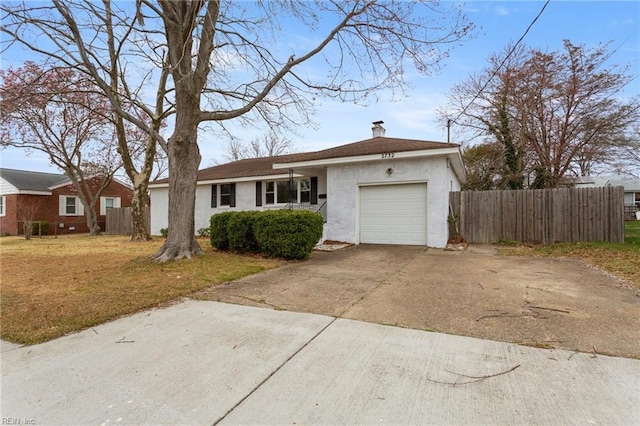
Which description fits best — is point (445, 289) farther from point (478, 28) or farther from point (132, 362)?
point (478, 28)

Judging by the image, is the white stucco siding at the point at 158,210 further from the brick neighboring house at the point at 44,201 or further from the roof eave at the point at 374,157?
the roof eave at the point at 374,157

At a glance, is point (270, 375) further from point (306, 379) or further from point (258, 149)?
point (258, 149)

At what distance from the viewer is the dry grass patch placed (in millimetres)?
3879

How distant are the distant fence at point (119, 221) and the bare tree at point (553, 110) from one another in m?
21.6

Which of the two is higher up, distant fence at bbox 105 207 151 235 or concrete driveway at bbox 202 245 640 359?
distant fence at bbox 105 207 151 235

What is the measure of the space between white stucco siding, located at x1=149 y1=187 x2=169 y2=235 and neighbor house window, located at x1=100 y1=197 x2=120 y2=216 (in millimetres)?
8599

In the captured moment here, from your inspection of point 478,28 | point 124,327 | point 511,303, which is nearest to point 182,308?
point 124,327

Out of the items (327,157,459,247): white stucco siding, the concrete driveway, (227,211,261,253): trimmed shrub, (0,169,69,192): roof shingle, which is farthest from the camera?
(0,169,69,192): roof shingle

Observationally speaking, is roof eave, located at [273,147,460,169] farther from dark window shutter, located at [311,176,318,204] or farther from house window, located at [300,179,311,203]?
house window, located at [300,179,311,203]

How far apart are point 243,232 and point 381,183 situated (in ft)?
16.1

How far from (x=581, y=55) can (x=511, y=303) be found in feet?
59.1

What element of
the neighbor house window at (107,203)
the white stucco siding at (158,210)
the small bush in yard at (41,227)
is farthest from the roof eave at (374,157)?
the neighbor house window at (107,203)

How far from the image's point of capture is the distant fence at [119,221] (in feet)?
66.9

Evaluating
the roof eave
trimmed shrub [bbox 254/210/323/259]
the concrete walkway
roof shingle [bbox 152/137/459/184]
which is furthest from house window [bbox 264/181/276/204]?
the concrete walkway
